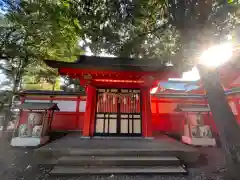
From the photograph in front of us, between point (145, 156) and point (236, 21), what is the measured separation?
4.28m

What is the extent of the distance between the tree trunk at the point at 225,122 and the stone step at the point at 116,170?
0.96 metres

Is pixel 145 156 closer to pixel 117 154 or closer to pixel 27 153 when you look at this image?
pixel 117 154

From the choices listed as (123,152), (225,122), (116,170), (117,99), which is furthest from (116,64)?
(225,122)

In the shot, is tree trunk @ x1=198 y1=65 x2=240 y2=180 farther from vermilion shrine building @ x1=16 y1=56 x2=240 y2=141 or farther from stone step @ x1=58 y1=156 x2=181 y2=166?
vermilion shrine building @ x1=16 y1=56 x2=240 y2=141

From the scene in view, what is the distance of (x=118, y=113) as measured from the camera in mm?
5496

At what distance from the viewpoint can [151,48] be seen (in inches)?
166

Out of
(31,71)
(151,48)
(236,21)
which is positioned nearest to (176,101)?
(151,48)

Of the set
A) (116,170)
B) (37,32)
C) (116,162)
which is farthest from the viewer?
(37,32)

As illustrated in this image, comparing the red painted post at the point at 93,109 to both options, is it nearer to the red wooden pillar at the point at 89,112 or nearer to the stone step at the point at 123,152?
the red wooden pillar at the point at 89,112

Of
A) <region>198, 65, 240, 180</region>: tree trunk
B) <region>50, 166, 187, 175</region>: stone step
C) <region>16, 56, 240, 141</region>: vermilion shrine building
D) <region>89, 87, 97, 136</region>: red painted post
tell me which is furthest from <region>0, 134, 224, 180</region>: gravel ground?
<region>89, 87, 97, 136</region>: red painted post

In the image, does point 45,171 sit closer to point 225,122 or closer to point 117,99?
point 117,99

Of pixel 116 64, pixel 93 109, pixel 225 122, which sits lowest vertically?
pixel 225 122

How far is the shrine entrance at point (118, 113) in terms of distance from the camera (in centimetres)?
534

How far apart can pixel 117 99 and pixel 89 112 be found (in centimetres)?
135
